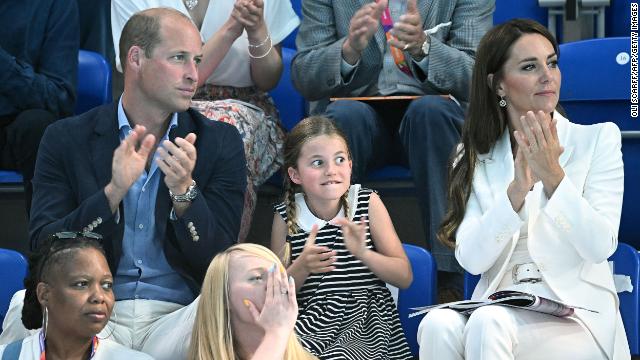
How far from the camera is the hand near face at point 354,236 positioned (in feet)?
11.1

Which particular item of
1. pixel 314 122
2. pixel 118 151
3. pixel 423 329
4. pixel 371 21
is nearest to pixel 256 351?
pixel 423 329

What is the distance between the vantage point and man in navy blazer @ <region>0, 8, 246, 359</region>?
10.5 ft

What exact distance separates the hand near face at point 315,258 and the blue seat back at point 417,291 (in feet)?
0.97

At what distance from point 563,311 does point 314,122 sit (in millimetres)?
990

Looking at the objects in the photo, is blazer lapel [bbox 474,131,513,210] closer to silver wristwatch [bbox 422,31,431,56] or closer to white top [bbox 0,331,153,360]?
silver wristwatch [bbox 422,31,431,56]

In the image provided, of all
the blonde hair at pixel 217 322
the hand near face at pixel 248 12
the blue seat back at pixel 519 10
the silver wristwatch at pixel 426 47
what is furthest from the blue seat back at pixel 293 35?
the blonde hair at pixel 217 322

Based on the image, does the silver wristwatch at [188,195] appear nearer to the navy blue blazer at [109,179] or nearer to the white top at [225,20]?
the navy blue blazer at [109,179]

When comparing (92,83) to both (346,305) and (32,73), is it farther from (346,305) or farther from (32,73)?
(346,305)

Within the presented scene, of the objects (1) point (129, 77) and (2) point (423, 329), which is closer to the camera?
(2) point (423, 329)

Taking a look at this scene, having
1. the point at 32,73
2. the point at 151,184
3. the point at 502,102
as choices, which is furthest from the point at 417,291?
the point at 32,73

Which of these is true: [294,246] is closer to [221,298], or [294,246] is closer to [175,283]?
[175,283]

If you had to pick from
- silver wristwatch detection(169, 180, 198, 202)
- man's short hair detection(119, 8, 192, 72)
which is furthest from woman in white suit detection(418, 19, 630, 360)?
man's short hair detection(119, 8, 192, 72)

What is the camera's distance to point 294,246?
3580 millimetres

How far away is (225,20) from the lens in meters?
4.35
